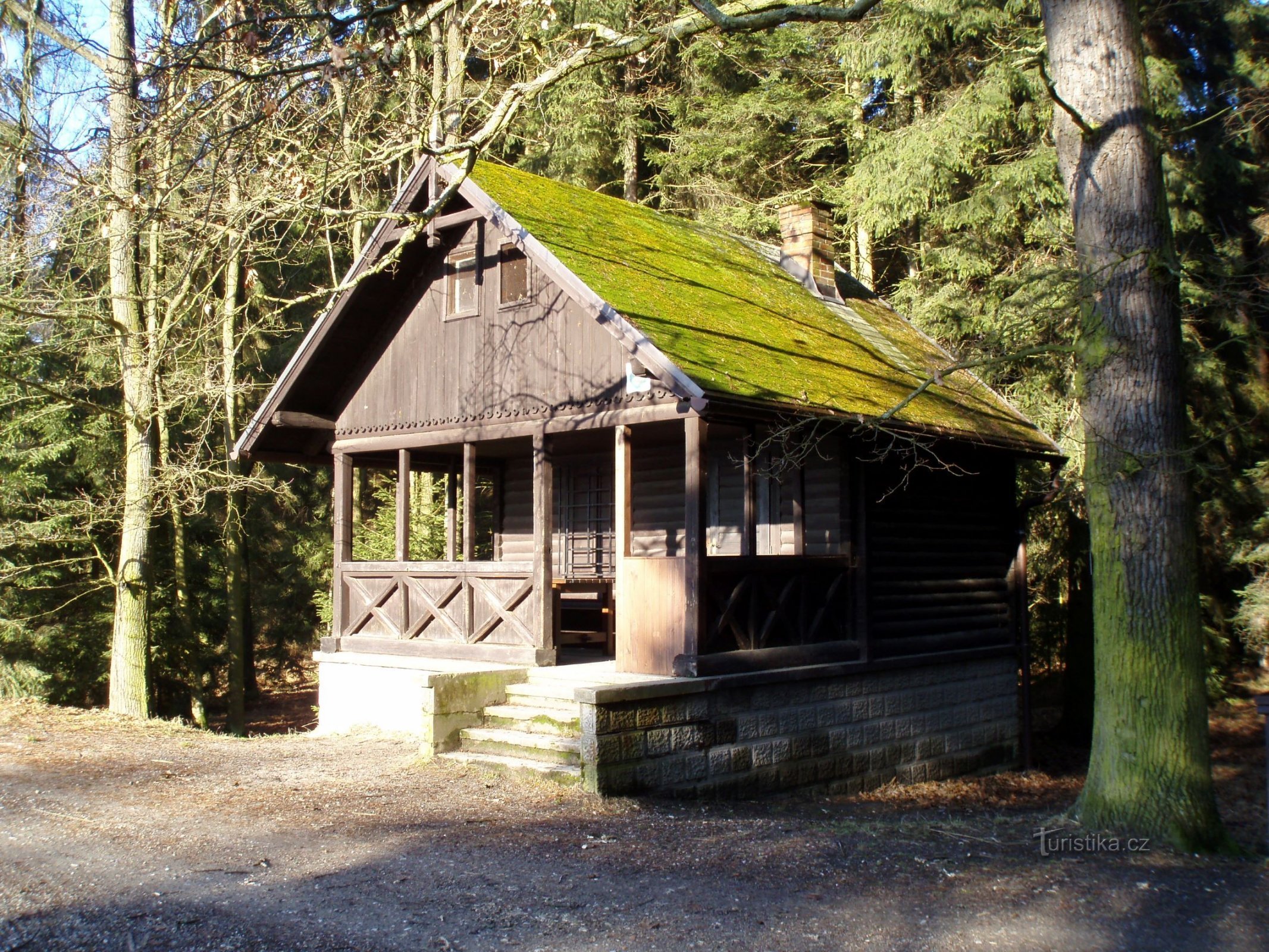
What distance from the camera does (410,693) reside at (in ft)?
45.1

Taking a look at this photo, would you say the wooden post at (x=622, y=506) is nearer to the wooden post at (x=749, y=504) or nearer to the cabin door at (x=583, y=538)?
the wooden post at (x=749, y=504)

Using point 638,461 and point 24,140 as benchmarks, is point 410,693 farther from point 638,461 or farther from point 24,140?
point 24,140

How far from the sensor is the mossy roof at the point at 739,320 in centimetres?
1194

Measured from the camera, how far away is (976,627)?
627 inches

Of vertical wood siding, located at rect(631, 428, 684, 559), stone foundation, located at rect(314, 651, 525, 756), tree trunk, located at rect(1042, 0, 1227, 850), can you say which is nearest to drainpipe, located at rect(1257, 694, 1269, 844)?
tree trunk, located at rect(1042, 0, 1227, 850)

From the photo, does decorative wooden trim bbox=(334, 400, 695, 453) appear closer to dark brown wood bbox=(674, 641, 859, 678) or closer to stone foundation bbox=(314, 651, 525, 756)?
dark brown wood bbox=(674, 641, 859, 678)

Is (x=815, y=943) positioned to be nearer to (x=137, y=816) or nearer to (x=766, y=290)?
(x=137, y=816)

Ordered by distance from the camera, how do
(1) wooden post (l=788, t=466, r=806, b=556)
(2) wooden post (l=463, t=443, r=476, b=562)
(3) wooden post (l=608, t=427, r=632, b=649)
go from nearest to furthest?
(3) wooden post (l=608, t=427, r=632, b=649) < (1) wooden post (l=788, t=466, r=806, b=556) < (2) wooden post (l=463, t=443, r=476, b=562)

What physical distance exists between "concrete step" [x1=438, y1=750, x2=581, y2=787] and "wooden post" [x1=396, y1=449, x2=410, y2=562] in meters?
3.99

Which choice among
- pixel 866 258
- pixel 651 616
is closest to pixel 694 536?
pixel 651 616

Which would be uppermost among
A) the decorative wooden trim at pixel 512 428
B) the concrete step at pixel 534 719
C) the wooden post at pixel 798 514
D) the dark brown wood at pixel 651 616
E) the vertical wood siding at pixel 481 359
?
the vertical wood siding at pixel 481 359

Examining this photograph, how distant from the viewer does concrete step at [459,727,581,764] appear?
34.0 feet

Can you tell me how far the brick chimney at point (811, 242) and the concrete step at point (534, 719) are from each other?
29.8ft

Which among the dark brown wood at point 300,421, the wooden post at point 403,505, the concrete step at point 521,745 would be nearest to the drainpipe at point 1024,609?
the concrete step at point 521,745
